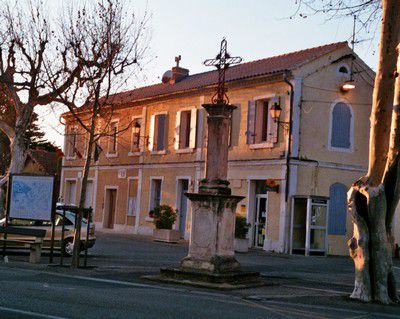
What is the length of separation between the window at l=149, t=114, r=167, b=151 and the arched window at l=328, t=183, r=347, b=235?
389 inches

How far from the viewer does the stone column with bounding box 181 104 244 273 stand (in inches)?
565

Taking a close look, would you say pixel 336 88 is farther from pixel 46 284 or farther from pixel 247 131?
pixel 46 284

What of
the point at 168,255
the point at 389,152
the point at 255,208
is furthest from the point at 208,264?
the point at 255,208

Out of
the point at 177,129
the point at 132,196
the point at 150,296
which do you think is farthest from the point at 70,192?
the point at 150,296

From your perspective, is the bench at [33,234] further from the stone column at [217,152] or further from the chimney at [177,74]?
the chimney at [177,74]

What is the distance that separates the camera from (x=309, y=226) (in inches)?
1024

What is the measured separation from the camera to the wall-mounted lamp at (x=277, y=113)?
87.6 feet

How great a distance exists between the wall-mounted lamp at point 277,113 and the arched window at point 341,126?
92.5 inches

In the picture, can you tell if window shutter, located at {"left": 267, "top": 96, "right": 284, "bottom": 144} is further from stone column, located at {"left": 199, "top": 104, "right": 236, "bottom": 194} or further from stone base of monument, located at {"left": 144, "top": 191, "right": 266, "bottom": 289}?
stone base of monument, located at {"left": 144, "top": 191, "right": 266, "bottom": 289}

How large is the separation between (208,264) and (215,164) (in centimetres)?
223

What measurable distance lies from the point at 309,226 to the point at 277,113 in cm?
469

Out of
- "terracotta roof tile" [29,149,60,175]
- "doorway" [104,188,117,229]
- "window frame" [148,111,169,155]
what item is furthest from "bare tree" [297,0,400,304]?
"terracotta roof tile" [29,149,60,175]

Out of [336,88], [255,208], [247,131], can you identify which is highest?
[336,88]

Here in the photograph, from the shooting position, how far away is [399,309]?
1192cm
